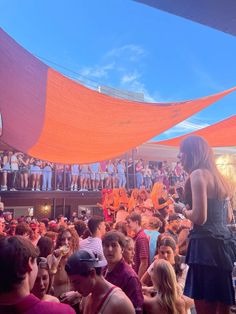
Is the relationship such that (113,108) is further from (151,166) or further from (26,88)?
(151,166)

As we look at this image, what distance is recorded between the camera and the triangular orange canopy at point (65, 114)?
4328 mm

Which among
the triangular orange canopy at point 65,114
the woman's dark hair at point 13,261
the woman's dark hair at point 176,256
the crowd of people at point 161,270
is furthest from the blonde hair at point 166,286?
the triangular orange canopy at point 65,114

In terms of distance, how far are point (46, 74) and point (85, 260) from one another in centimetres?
349

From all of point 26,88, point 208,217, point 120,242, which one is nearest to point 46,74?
point 26,88

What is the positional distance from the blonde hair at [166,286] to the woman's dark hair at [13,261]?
170 cm

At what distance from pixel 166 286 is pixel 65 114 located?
10.7 feet

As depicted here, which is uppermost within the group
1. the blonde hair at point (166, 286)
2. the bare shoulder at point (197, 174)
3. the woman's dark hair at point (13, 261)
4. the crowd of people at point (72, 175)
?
the crowd of people at point (72, 175)

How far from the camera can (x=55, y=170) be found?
44.5 ft

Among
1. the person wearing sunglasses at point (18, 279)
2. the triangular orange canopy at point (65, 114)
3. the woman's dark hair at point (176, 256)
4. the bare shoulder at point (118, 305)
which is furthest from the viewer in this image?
the triangular orange canopy at point (65, 114)

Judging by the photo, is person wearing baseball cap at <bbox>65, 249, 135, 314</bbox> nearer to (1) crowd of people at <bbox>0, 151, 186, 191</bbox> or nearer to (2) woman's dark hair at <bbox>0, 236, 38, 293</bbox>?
(2) woman's dark hair at <bbox>0, 236, 38, 293</bbox>

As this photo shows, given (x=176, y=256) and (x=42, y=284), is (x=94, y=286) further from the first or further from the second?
(x=176, y=256)

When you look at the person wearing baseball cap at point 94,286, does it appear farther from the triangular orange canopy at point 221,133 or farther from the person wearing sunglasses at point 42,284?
the triangular orange canopy at point 221,133

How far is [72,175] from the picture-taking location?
551 inches

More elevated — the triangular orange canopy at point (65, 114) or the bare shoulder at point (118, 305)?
the triangular orange canopy at point (65, 114)
